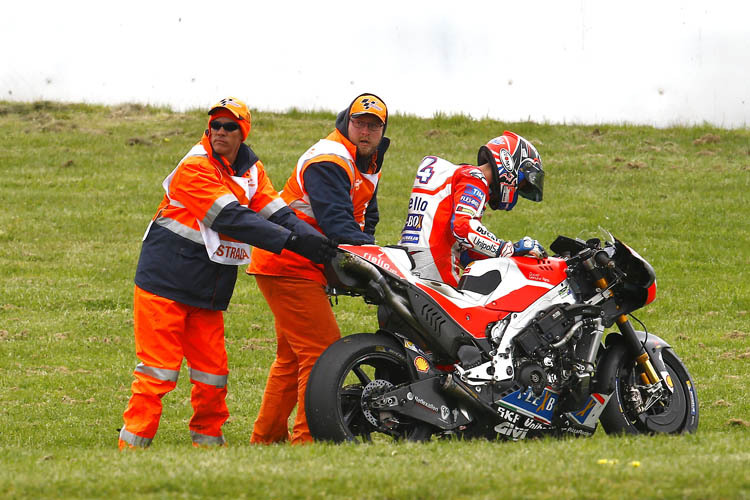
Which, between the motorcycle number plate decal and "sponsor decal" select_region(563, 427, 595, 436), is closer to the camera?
the motorcycle number plate decal

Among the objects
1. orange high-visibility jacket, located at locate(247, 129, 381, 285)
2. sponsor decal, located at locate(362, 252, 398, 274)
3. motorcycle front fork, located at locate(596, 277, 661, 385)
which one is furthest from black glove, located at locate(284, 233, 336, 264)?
motorcycle front fork, located at locate(596, 277, 661, 385)

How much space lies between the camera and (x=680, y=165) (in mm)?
26406

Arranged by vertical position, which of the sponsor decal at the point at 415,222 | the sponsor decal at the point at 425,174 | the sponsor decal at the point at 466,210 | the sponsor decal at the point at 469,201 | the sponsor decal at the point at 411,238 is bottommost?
the sponsor decal at the point at 411,238

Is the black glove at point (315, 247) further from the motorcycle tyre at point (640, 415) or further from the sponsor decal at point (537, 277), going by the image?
the motorcycle tyre at point (640, 415)

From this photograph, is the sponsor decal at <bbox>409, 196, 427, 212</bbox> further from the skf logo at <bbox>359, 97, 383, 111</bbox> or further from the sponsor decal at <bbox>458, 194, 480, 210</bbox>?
the skf logo at <bbox>359, 97, 383, 111</bbox>

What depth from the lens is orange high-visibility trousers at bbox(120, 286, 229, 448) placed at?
7.41 meters

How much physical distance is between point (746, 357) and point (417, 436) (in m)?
6.69

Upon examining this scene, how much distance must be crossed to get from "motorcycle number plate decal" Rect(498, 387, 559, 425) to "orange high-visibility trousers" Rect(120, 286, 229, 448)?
2.20 meters

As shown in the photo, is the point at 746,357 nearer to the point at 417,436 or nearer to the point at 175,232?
the point at 417,436

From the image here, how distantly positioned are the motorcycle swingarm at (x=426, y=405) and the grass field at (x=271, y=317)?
Result: 30 cm

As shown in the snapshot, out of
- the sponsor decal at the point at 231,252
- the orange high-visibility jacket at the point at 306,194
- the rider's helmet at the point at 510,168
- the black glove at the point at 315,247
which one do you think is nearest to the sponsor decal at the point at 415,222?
the orange high-visibility jacket at the point at 306,194

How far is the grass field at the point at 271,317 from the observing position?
221 inches

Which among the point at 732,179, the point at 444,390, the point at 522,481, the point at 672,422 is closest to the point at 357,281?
the point at 444,390

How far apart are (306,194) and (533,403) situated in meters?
2.29
